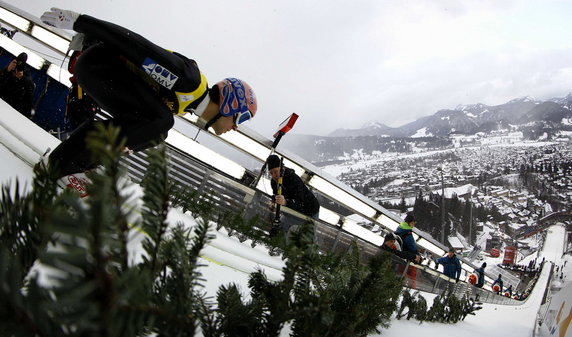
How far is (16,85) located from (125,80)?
555 centimetres

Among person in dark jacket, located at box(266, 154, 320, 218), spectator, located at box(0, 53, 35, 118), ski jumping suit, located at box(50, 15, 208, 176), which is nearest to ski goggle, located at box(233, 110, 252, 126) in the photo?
ski jumping suit, located at box(50, 15, 208, 176)

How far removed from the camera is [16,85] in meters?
5.96

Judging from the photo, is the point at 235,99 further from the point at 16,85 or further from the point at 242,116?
the point at 16,85

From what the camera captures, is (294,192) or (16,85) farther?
(16,85)

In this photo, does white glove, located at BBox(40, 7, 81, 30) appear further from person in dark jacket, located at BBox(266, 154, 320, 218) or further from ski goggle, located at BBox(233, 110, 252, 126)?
person in dark jacket, located at BBox(266, 154, 320, 218)

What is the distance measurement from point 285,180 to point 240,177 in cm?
84

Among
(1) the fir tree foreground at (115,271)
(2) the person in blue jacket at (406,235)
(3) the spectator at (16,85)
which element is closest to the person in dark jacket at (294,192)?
(2) the person in blue jacket at (406,235)

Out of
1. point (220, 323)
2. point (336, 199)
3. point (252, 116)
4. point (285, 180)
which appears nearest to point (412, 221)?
point (336, 199)

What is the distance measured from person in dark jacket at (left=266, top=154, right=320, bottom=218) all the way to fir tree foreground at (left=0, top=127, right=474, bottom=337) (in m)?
4.28

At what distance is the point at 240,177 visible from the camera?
5668 mm

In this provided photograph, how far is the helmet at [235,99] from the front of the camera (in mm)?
2568

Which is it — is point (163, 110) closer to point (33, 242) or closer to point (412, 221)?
point (33, 242)

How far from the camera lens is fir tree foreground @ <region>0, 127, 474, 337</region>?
31 cm

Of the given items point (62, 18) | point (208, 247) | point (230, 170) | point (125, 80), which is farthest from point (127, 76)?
point (230, 170)
